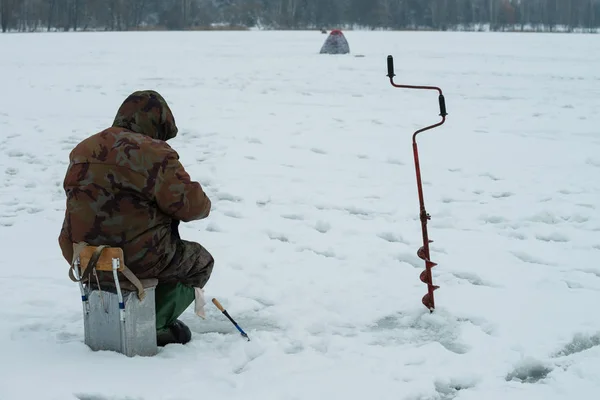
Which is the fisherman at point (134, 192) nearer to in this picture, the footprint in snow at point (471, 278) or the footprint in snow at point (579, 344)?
the footprint in snow at point (579, 344)

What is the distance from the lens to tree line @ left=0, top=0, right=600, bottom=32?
307ft

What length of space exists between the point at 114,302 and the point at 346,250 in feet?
9.17

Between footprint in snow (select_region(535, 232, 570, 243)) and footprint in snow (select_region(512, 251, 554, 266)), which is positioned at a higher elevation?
footprint in snow (select_region(535, 232, 570, 243))

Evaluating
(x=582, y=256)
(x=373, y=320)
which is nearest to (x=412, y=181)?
(x=582, y=256)

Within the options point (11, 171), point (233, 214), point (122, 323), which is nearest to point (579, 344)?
point (122, 323)

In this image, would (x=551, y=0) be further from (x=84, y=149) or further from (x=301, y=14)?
(x=84, y=149)

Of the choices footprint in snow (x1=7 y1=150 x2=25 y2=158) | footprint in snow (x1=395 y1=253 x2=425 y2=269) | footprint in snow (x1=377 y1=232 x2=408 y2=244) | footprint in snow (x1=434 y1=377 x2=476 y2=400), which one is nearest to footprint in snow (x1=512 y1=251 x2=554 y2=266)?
footprint in snow (x1=395 y1=253 x2=425 y2=269)

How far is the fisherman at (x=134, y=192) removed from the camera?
13.0ft

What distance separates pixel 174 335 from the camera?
4.55m

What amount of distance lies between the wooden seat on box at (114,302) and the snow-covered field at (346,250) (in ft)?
0.35

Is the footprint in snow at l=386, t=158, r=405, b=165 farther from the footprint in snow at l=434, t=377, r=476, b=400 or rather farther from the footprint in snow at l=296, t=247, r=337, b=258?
the footprint in snow at l=434, t=377, r=476, b=400

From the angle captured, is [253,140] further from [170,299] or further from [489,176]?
[170,299]

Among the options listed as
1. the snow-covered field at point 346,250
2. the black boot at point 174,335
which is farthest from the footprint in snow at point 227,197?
the black boot at point 174,335

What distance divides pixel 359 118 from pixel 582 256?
6552 millimetres
